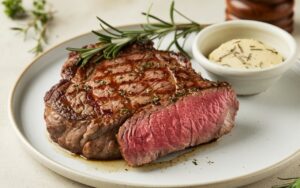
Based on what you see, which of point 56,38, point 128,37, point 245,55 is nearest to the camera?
point 245,55

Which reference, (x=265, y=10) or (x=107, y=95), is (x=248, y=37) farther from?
(x=107, y=95)

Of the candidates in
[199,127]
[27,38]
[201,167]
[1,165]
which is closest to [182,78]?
[199,127]

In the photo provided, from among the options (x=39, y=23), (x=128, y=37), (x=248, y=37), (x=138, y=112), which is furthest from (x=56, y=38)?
(x=138, y=112)

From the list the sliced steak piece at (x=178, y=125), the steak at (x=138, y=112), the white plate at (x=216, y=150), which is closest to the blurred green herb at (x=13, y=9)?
the white plate at (x=216, y=150)

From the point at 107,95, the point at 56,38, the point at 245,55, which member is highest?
the point at 107,95

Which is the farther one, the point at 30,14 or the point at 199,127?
the point at 30,14

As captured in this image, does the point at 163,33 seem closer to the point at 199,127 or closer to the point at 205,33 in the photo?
the point at 205,33

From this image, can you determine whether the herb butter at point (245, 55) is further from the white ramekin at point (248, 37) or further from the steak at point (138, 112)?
the steak at point (138, 112)
